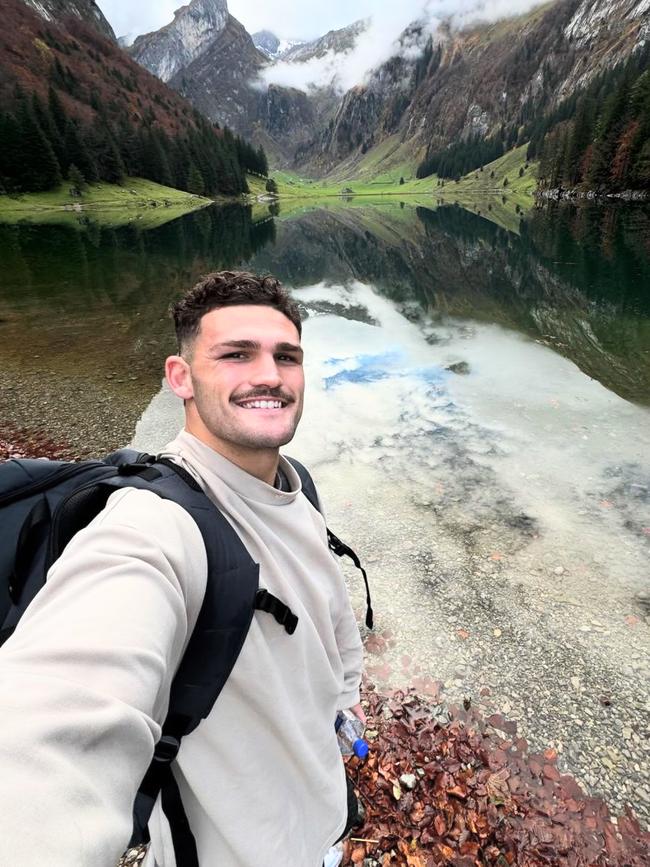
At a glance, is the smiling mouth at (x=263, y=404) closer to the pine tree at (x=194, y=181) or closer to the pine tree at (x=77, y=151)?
the pine tree at (x=77, y=151)

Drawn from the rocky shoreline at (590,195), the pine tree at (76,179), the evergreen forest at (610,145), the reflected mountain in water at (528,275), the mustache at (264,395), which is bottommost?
the reflected mountain in water at (528,275)

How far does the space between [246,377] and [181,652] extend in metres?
1.67

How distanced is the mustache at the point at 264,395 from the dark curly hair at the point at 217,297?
65 centimetres

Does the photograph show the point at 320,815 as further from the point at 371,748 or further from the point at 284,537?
the point at 371,748

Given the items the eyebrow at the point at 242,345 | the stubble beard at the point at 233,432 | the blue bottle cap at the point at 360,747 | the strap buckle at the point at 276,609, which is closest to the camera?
the strap buckle at the point at 276,609

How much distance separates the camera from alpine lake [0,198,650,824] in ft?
19.1

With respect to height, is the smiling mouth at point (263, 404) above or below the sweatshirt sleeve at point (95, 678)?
above

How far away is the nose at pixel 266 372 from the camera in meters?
2.99

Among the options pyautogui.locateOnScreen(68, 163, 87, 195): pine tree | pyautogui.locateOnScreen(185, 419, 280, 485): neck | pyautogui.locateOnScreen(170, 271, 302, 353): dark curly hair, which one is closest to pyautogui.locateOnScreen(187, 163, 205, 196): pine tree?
pyautogui.locateOnScreen(68, 163, 87, 195): pine tree

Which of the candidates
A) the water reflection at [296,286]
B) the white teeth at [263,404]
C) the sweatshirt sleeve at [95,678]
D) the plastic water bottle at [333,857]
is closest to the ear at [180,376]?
the white teeth at [263,404]

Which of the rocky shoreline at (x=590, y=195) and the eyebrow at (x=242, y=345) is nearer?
the eyebrow at (x=242, y=345)

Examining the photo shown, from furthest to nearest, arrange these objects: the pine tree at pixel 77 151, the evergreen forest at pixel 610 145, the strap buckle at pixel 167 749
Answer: the pine tree at pixel 77 151 → the evergreen forest at pixel 610 145 → the strap buckle at pixel 167 749

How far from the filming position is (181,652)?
82.4 inches

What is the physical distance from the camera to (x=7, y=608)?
2523 millimetres
